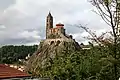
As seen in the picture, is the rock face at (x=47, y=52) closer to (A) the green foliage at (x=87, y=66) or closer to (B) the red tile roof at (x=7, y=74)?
(A) the green foliage at (x=87, y=66)

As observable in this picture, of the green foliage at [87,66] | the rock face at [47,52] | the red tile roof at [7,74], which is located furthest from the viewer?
the rock face at [47,52]

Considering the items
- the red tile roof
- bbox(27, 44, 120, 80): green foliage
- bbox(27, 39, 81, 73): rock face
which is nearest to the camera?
bbox(27, 44, 120, 80): green foliage

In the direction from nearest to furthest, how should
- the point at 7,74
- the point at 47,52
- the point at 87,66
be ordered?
the point at 87,66
the point at 7,74
the point at 47,52

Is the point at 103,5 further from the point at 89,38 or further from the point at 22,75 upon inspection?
the point at 22,75

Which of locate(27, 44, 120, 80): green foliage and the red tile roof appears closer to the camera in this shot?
locate(27, 44, 120, 80): green foliage

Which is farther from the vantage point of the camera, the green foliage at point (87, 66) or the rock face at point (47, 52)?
the rock face at point (47, 52)

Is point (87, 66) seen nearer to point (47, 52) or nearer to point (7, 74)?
point (7, 74)

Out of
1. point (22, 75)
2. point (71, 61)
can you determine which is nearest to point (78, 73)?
point (71, 61)

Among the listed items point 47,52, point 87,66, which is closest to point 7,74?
point 87,66

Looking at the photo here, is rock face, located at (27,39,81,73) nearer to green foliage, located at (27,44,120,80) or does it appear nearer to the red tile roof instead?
green foliage, located at (27,44,120,80)

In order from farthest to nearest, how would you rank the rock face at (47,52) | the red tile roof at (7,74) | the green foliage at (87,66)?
the rock face at (47,52), the red tile roof at (7,74), the green foliage at (87,66)

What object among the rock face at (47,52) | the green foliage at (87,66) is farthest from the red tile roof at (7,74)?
the rock face at (47,52)

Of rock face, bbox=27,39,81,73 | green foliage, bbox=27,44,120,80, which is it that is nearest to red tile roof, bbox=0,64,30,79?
green foliage, bbox=27,44,120,80

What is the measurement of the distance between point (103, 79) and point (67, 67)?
3.82 m
